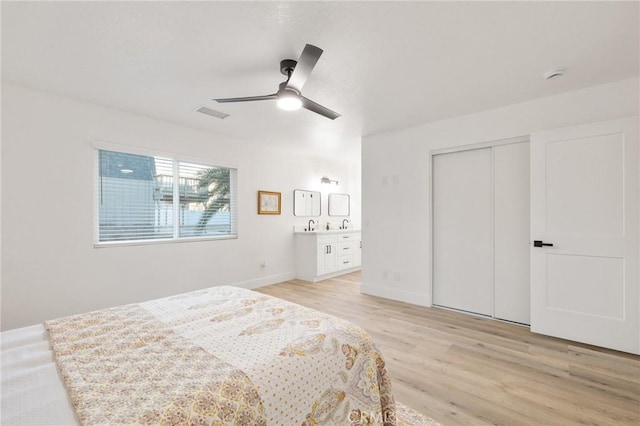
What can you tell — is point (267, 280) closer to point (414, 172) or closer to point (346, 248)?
point (346, 248)

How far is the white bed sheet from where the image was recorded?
2.76 ft

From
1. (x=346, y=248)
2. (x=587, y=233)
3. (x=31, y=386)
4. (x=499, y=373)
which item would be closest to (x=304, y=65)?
(x=31, y=386)

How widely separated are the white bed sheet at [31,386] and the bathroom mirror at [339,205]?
206 inches

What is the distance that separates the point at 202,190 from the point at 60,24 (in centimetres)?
251

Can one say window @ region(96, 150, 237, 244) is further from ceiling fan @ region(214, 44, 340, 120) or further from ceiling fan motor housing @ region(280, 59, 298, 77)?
ceiling fan motor housing @ region(280, 59, 298, 77)

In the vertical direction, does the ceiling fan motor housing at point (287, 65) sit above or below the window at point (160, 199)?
above

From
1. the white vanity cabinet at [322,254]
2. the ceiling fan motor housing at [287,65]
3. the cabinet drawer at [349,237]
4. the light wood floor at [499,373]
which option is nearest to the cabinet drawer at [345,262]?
the white vanity cabinet at [322,254]

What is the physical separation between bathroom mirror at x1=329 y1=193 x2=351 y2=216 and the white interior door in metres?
3.89

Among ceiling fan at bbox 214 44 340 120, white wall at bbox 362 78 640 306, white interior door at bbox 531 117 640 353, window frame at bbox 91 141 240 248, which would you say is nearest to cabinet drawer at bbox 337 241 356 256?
white wall at bbox 362 78 640 306

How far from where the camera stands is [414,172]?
153 inches

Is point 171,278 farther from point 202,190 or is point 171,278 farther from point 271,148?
point 271,148

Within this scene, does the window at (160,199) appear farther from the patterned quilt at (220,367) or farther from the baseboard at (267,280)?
the patterned quilt at (220,367)

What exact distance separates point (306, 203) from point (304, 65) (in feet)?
12.5

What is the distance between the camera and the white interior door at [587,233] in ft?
8.07
